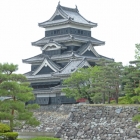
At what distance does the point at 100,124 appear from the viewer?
97.7 ft

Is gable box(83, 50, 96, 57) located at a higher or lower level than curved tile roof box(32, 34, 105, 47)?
lower

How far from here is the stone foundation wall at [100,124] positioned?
28.0 metres

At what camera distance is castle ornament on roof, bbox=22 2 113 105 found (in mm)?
48000

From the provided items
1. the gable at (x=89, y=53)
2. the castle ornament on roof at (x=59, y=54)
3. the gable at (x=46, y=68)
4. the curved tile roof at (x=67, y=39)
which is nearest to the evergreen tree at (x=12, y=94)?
the castle ornament on roof at (x=59, y=54)

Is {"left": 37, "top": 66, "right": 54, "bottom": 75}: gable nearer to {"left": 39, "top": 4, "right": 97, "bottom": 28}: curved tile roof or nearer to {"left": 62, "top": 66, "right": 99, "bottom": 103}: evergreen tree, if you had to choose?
{"left": 39, "top": 4, "right": 97, "bottom": 28}: curved tile roof

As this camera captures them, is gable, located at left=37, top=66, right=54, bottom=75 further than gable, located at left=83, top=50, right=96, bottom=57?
No

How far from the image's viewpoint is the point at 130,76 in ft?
106

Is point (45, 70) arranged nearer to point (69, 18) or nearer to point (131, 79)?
point (69, 18)

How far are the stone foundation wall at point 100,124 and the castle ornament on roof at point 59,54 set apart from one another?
1475 cm

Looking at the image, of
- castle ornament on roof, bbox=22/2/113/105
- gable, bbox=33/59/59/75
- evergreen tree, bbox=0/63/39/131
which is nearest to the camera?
evergreen tree, bbox=0/63/39/131

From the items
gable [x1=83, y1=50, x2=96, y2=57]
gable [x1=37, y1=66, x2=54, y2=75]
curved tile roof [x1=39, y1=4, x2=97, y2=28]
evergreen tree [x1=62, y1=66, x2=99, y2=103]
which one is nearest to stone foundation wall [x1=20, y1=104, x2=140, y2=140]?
evergreen tree [x1=62, y1=66, x2=99, y2=103]

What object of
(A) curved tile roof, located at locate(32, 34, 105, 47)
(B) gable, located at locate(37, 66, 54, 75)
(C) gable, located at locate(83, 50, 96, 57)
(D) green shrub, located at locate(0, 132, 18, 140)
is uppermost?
(A) curved tile roof, located at locate(32, 34, 105, 47)

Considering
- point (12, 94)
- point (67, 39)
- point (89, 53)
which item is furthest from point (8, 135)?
point (89, 53)

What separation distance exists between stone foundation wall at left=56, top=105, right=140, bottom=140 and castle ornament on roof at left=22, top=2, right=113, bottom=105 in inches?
581
